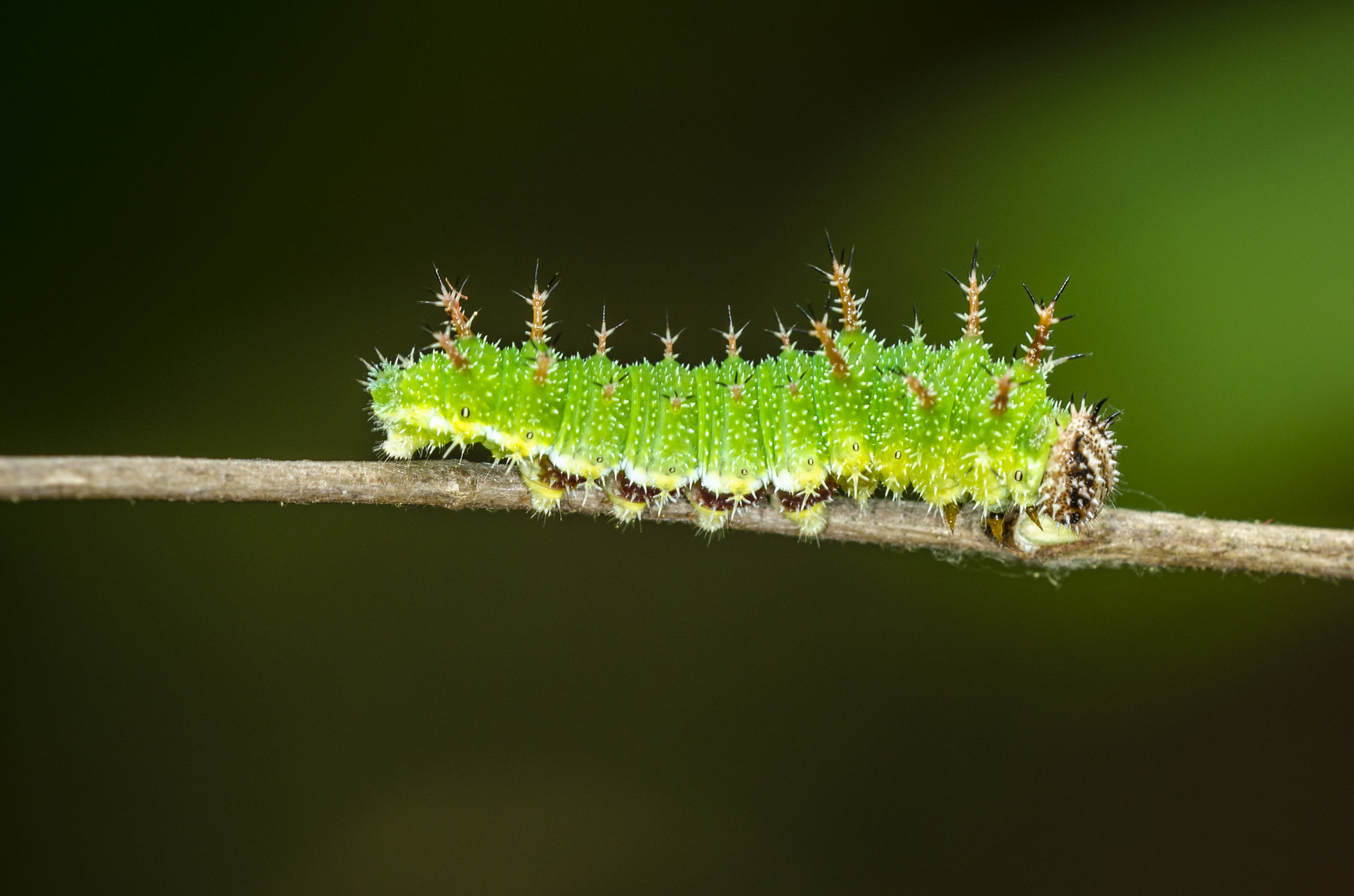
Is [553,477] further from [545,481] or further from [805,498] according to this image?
[805,498]

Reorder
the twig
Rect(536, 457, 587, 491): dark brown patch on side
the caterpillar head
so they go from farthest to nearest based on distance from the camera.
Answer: Rect(536, 457, 587, 491): dark brown patch on side → the caterpillar head → the twig

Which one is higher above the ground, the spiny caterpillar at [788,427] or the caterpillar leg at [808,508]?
the spiny caterpillar at [788,427]

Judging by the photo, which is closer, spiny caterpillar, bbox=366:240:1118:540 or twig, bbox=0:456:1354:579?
twig, bbox=0:456:1354:579

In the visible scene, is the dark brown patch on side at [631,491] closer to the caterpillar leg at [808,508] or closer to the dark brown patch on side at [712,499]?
the dark brown patch on side at [712,499]

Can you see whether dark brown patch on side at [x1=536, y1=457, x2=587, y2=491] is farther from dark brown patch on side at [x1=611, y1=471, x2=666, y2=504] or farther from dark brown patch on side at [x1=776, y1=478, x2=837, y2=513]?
dark brown patch on side at [x1=776, y1=478, x2=837, y2=513]

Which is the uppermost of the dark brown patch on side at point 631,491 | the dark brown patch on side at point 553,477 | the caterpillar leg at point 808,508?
the dark brown patch on side at point 553,477

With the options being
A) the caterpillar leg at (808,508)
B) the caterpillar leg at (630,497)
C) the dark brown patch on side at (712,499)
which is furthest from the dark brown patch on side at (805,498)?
the caterpillar leg at (630,497)

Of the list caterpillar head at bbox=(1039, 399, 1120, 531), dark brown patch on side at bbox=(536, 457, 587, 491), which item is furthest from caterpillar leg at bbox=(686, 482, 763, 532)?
caterpillar head at bbox=(1039, 399, 1120, 531)

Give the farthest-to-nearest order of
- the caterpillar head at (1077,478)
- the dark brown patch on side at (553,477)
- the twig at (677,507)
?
the dark brown patch on side at (553,477)
the caterpillar head at (1077,478)
the twig at (677,507)
